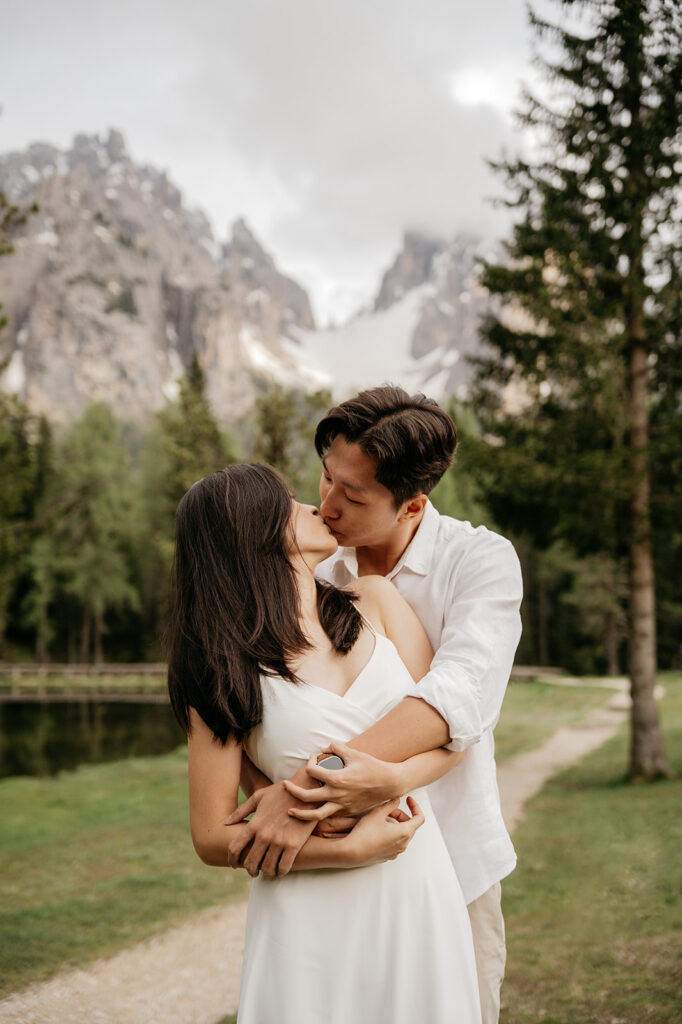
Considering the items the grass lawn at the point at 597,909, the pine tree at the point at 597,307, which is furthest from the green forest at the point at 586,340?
Answer: the grass lawn at the point at 597,909

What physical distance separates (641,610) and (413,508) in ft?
30.9

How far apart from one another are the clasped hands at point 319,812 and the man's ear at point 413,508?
880 millimetres

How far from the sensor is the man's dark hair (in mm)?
2396

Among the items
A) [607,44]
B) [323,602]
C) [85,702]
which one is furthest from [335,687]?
[85,702]

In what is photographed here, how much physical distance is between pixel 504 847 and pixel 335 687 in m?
0.84

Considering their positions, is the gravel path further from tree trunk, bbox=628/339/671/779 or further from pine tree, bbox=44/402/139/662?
pine tree, bbox=44/402/139/662

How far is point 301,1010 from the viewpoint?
1.84 metres

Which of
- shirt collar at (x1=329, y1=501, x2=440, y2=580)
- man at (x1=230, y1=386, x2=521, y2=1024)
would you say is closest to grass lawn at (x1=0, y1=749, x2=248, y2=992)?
man at (x1=230, y1=386, x2=521, y2=1024)

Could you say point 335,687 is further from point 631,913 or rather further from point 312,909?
point 631,913

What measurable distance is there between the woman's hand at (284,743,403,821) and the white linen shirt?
8.2 inches

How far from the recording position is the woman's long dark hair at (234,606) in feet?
6.23

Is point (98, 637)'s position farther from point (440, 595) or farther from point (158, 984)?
point (440, 595)

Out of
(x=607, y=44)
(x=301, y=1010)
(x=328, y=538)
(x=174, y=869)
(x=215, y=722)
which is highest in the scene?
(x=607, y=44)

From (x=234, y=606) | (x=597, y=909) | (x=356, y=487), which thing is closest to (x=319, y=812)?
(x=234, y=606)
